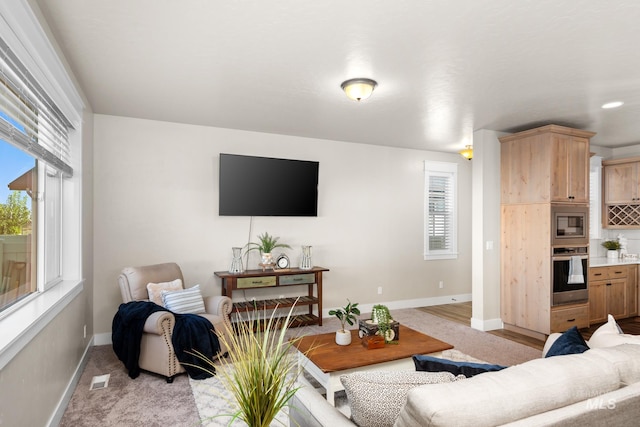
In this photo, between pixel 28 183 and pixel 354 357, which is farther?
pixel 354 357

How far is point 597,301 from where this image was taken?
495 cm

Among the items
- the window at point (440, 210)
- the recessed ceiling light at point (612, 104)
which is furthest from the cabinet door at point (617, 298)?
the recessed ceiling light at point (612, 104)

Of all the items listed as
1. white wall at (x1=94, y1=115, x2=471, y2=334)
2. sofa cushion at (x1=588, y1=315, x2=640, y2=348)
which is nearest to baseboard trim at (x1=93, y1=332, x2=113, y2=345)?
white wall at (x1=94, y1=115, x2=471, y2=334)

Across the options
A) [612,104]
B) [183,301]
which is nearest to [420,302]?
[612,104]

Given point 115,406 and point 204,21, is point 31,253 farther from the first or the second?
point 204,21

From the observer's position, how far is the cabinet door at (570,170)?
4.39m

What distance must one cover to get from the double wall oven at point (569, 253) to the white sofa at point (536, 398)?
331cm

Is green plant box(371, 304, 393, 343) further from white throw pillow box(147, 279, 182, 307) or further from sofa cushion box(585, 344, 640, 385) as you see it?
white throw pillow box(147, 279, 182, 307)

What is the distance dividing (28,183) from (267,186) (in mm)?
2656

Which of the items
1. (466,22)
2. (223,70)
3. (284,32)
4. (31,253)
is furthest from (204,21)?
(31,253)

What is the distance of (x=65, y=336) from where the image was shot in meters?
2.77

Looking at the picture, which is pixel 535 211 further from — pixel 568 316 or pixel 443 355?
pixel 443 355

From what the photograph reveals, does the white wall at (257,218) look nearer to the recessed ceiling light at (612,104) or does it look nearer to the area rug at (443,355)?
the area rug at (443,355)

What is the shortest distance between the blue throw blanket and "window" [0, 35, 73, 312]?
0.66 m
